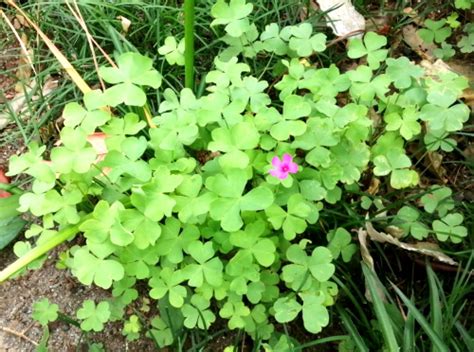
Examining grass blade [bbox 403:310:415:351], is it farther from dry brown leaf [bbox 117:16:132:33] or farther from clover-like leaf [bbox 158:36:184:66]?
dry brown leaf [bbox 117:16:132:33]

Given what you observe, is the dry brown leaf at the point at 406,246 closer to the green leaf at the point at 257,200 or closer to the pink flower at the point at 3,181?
the green leaf at the point at 257,200

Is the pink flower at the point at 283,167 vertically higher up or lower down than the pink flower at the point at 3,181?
higher up

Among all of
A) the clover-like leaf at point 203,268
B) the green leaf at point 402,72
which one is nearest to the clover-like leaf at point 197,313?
the clover-like leaf at point 203,268

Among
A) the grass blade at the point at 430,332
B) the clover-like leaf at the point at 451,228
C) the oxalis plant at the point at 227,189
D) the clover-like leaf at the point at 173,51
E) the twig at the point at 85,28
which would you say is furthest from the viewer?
the twig at the point at 85,28

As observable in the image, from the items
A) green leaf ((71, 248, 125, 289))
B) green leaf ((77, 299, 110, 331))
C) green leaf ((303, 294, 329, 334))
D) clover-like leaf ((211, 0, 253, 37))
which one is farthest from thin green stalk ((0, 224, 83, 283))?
clover-like leaf ((211, 0, 253, 37))

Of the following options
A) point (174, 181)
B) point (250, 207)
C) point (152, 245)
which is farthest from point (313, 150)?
point (152, 245)

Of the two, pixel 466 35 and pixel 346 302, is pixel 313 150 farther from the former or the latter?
pixel 466 35
